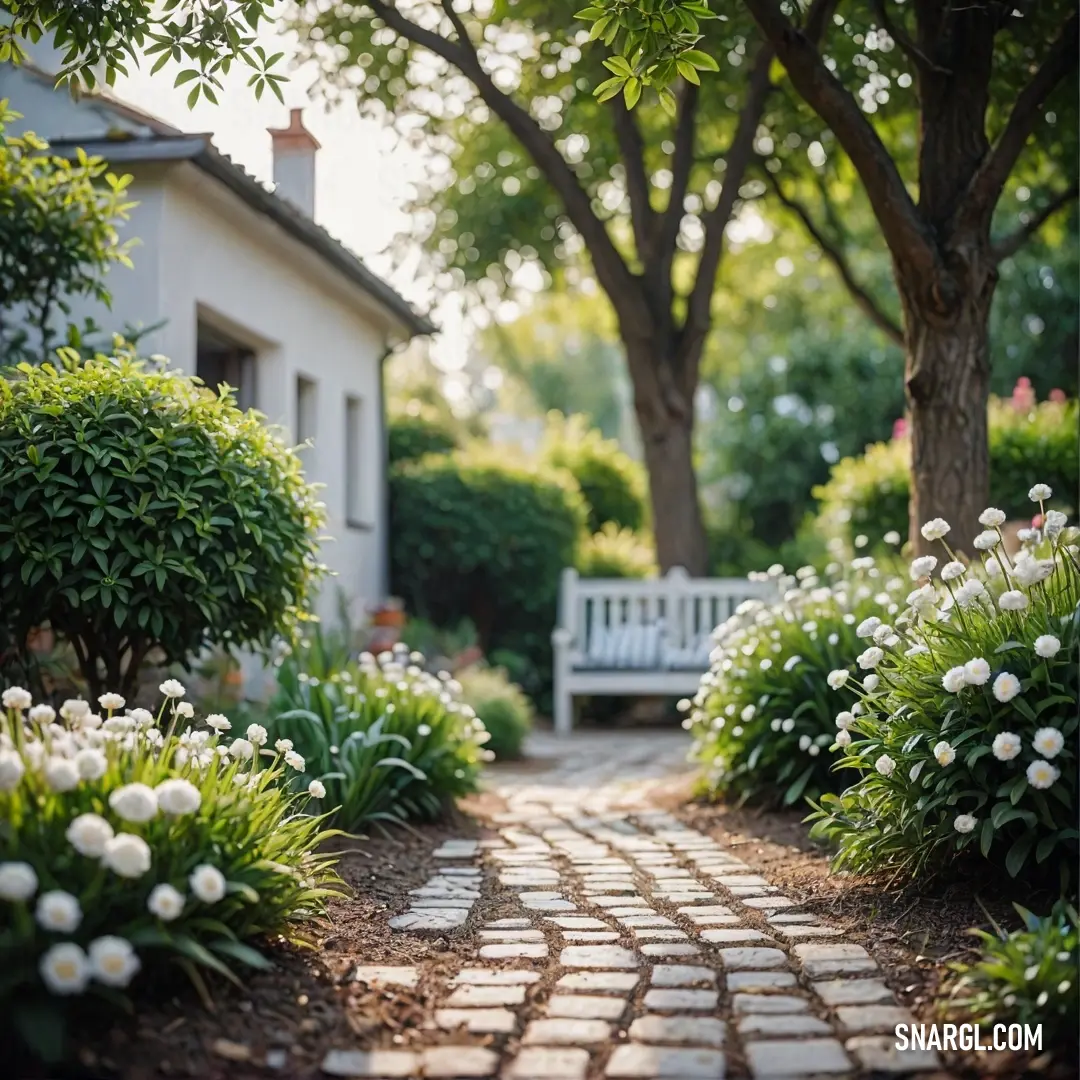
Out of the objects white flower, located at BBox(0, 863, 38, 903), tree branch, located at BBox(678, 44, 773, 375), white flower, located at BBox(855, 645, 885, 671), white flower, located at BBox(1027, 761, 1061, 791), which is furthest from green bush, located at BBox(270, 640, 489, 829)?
tree branch, located at BBox(678, 44, 773, 375)

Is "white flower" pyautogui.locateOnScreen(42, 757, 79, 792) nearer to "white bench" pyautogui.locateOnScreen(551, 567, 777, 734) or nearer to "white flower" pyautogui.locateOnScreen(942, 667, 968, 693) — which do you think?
"white flower" pyautogui.locateOnScreen(942, 667, 968, 693)

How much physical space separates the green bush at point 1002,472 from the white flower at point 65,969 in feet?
29.0

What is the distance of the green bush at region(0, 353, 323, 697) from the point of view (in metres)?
5.00

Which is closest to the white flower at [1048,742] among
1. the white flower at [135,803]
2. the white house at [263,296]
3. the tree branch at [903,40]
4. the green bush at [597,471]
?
the white flower at [135,803]

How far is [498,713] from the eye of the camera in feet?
29.9

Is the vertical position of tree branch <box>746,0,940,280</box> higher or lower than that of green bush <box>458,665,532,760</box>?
higher

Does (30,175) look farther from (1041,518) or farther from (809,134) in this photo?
(809,134)

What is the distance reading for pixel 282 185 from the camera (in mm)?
8094

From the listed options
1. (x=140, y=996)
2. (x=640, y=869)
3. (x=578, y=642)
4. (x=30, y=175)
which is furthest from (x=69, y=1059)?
(x=578, y=642)

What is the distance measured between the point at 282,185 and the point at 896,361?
1294cm

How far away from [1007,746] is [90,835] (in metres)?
2.32

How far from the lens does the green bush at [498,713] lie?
909cm

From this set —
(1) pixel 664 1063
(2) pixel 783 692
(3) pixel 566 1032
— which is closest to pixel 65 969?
(3) pixel 566 1032

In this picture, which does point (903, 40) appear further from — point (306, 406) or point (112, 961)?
point (306, 406)
